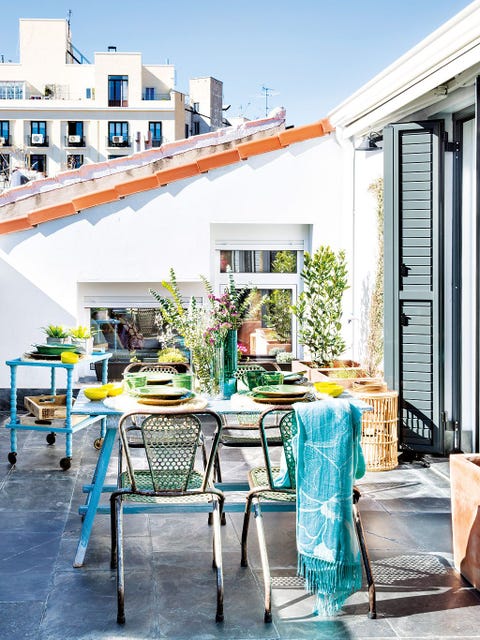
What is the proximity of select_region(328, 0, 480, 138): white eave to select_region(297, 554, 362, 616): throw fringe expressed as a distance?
3235 millimetres

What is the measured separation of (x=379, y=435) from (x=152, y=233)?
3.57 m

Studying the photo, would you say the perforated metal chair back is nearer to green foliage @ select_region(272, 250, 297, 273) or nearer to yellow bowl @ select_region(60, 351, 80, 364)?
yellow bowl @ select_region(60, 351, 80, 364)

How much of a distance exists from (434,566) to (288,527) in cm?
100

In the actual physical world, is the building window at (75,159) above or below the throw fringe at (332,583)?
above

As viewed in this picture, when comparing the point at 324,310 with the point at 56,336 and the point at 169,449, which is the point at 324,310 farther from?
the point at 169,449

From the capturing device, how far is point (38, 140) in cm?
4925

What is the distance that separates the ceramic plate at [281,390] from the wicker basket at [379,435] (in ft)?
6.41

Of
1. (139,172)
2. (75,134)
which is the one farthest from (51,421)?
(75,134)

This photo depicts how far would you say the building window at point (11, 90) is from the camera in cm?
5116

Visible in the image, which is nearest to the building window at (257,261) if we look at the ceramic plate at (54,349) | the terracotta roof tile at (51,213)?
the terracotta roof tile at (51,213)

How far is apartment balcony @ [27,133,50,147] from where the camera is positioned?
49250 mm

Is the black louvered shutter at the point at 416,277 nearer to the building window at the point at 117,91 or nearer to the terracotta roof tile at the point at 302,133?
the terracotta roof tile at the point at 302,133

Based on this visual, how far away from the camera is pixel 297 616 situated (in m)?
3.75

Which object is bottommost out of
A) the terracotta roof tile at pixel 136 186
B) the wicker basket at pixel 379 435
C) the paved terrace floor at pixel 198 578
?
the paved terrace floor at pixel 198 578
